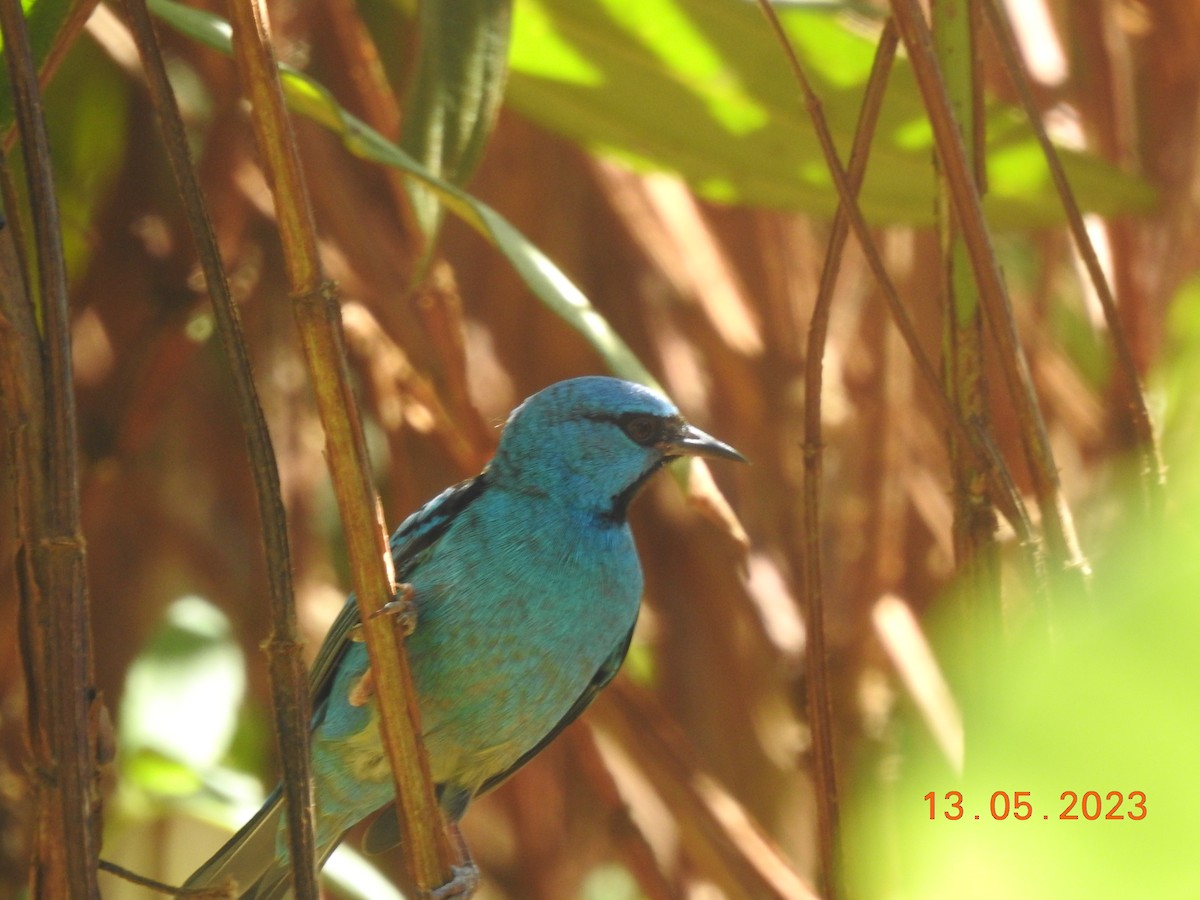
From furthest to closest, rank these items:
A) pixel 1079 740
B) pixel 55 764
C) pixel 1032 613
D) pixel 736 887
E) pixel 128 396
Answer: pixel 128 396 → pixel 736 887 → pixel 1032 613 → pixel 55 764 → pixel 1079 740

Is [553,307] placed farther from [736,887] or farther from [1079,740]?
[1079,740]

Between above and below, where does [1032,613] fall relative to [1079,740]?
above

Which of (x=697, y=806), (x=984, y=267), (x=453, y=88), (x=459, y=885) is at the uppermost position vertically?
(x=453, y=88)

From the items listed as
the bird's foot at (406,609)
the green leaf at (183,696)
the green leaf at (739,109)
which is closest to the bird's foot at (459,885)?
the bird's foot at (406,609)

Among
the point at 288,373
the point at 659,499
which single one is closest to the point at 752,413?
the point at 659,499
